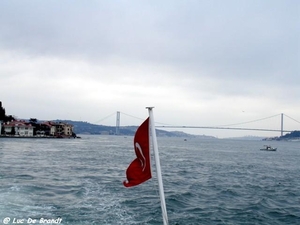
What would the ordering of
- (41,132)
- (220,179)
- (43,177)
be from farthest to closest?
(41,132) → (220,179) → (43,177)

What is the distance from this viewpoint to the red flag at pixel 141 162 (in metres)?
5.21

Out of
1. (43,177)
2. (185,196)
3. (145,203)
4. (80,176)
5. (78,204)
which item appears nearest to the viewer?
(78,204)

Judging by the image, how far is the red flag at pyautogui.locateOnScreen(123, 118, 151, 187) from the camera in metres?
5.21

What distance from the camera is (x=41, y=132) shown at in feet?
393

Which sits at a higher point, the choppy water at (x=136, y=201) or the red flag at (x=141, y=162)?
the red flag at (x=141, y=162)

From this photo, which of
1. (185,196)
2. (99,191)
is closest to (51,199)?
(99,191)

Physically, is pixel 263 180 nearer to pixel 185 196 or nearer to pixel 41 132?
pixel 185 196

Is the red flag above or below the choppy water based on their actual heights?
above

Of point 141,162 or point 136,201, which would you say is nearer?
point 141,162

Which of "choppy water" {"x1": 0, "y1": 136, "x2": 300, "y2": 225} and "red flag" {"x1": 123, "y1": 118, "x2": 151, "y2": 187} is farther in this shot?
"choppy water" {"x1": 0, "y1": 136, "x2": 300, "y2": 225}

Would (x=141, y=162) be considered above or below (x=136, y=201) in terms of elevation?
above

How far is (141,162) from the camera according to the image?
5262mm

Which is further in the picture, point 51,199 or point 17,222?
point 51,199

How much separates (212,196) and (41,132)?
112 m
